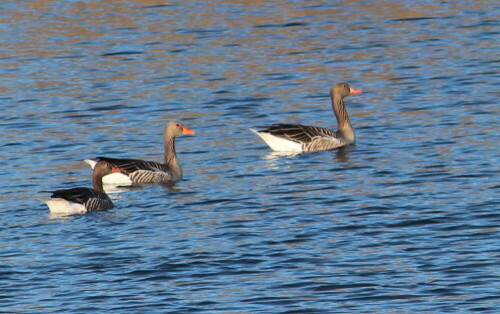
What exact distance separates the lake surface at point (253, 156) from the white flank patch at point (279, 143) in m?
0.26

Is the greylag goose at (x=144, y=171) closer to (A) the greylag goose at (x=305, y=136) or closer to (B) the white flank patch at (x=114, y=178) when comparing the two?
(B) the white flank patch at (x=114, y=178)

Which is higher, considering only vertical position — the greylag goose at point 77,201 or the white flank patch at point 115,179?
the greylag goose at point 77,201

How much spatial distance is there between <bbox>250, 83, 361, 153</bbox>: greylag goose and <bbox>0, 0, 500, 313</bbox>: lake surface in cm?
29

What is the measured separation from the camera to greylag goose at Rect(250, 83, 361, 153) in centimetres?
2492

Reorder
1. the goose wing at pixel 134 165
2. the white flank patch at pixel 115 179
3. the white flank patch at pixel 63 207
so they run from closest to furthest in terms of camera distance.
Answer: the white flank patch at pixel 63 207, the goose wing at pixel 134 165, the white flank patch at pixel 115 179

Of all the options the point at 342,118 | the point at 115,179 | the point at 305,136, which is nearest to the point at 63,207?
the point at 115,179

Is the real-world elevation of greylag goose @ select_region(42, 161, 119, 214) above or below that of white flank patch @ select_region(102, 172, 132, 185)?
above

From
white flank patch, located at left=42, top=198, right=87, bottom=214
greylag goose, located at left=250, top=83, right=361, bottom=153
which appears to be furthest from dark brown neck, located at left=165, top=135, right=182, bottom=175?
white flank patch, located at left=42, top=198, right=87, bottom=214

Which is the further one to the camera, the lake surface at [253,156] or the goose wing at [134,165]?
the goose wing at [134,165]

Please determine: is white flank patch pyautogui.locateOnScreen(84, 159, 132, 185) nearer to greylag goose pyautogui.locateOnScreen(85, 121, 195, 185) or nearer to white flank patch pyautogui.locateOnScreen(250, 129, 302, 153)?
greylag goose pyautogui.locateOnScreen(85, 121, 195, 185)

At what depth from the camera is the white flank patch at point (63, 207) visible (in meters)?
20.1

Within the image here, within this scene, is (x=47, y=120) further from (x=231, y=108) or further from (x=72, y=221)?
(x=72, y=221)

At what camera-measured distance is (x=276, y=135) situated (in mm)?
24984

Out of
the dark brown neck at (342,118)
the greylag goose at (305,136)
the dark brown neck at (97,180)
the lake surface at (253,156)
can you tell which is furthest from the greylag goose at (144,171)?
the dark brown neck at (342,118)
